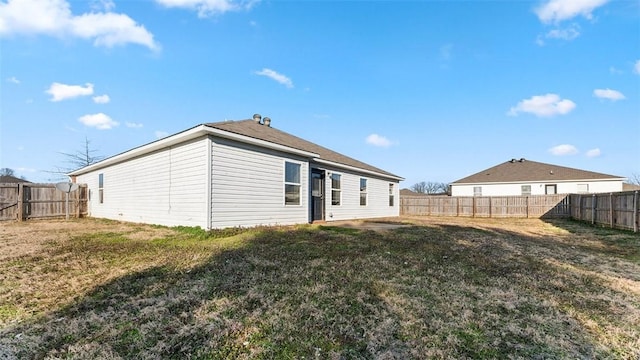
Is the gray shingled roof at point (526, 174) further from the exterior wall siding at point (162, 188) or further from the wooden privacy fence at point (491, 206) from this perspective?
the exterior wall siding at point (162, 188)

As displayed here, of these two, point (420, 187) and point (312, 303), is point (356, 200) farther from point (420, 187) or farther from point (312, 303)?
point (420, 187)

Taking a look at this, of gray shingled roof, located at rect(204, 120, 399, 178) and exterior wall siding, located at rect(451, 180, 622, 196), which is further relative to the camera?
exterior wall siding, located at rect(451, 180, 622, 196)

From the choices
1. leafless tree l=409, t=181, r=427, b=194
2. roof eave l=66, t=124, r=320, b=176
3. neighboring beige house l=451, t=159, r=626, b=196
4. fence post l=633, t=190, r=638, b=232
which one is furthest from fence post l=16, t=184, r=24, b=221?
leafless tree l=409, t=181, r=427, b=194

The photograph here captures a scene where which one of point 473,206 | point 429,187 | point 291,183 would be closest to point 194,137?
point 291,183

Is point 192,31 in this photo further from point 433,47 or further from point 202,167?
point 433,47

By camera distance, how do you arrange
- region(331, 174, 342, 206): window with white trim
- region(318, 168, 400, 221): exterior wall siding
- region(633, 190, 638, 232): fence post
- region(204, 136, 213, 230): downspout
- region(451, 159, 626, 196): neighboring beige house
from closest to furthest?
1. region(204, 136, 213, 230): downspout
2. region(633, 190, 638, 232): fence post
3. region(318, 168, 400, 221): exterior wall siding
4. region(331, 174, 342, 206): window with white trim
5. region(451, 159, 626, 196): neighboring beige house

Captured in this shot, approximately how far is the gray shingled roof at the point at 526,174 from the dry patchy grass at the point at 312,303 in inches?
865

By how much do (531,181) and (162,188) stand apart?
88.7 feet

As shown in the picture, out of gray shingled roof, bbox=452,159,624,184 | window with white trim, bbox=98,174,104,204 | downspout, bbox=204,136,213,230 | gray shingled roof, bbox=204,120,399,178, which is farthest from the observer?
gray shingled roof, bbox=452,159,624,184

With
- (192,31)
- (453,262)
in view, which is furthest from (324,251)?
(192,31)

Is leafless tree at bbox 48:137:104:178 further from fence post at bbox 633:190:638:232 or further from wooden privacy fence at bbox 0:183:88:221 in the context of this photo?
fence post at bbox 633:190:638:232

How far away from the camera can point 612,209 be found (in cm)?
1144

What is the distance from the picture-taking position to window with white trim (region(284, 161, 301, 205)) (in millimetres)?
10414

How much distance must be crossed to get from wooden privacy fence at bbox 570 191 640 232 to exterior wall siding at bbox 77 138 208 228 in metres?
13.7
